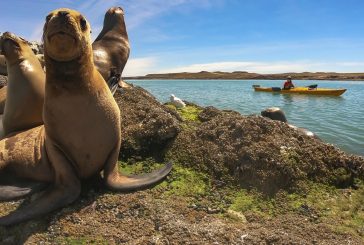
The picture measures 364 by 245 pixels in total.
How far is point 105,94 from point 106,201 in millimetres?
999

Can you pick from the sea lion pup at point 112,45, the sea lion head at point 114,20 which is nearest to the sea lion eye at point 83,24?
the sea lion pup at point 112,45

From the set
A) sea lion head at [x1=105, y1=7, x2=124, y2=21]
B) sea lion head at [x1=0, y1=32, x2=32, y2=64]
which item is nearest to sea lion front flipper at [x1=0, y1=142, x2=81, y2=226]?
sea lion head at [x1=0, y1=32, x2=32, y2=64]

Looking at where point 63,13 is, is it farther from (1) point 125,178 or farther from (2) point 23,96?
(2) point 23,96

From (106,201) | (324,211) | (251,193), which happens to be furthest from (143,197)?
(324,211)

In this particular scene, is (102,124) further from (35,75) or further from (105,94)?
(35,75)

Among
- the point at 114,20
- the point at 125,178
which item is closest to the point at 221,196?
the point at 125,178

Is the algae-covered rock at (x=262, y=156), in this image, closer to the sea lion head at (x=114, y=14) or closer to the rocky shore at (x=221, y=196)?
the rocky shore at (x=221, y=196)

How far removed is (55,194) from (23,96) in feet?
5.92

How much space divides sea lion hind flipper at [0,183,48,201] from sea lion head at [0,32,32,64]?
2.08 meters

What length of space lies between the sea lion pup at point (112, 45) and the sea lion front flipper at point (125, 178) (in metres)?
3.83

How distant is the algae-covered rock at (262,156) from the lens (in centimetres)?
389

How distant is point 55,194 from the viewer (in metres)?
3.73

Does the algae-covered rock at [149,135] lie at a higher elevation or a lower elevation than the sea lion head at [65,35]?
lower

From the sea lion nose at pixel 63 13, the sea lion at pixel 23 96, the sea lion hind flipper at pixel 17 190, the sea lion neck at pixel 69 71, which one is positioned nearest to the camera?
the sea lion nose at pixel 63 13
